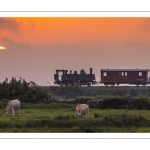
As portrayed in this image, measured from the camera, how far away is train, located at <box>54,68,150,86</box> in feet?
249

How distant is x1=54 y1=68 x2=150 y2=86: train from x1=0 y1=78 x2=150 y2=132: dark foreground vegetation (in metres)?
1.25

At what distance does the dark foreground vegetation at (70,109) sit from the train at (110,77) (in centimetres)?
125

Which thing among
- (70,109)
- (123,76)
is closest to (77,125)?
(70,109)

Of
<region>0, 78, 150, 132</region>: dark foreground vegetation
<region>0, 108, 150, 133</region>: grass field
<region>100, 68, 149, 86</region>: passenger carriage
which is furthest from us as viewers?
<region>100, 68, 149, 86</region>: passenger carriage

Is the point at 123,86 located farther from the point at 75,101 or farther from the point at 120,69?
the point at 75,101

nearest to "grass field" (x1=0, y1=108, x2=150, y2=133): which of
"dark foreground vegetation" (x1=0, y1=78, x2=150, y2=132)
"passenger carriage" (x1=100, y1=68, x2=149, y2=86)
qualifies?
"dark foreground vegetation" (x1=0, y1=78, x2=150, y2=132)

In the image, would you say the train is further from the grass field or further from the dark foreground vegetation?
the grass field

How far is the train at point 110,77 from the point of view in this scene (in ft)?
249

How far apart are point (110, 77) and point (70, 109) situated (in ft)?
104

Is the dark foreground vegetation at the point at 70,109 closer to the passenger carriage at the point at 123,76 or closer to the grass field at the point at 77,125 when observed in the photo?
the grass field at the point at 77,125

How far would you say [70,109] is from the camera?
4497cm

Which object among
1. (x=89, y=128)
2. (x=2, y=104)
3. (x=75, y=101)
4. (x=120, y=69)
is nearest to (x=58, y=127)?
(x=89, y=128)
